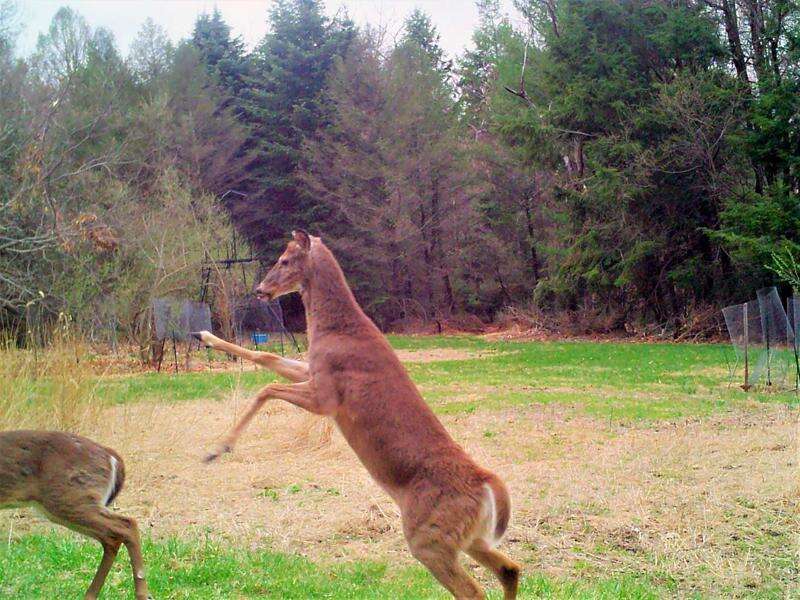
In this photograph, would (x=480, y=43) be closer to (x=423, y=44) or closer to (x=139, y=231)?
(x=423, y=44)

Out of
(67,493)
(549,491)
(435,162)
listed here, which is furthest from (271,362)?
(435,162)

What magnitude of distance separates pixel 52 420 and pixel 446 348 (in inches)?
798

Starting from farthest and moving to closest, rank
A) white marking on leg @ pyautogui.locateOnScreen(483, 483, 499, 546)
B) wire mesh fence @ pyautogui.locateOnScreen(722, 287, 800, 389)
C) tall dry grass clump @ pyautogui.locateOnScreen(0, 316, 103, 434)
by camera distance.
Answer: wire mesh fence @ pyautogui.locateOnScreen(722, 287, 800, 389) → tall dry grass clump @ pyautogui.locateOnScreen(0, 316, 103, 434) → white marking on leg @ pyautogui.locateOnScreen(483, 483, 499, 546)

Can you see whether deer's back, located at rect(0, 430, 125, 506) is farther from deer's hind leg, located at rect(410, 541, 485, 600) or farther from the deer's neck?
deer's hind leg, located at rect(410, 541, 485, 600)

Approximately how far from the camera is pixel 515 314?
38.0m

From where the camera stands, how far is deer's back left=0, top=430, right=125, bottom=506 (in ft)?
17.4

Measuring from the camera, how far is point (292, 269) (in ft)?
18.4

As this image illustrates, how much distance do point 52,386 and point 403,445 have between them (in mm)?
6671

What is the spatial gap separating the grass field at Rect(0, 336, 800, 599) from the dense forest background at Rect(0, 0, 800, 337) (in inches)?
256

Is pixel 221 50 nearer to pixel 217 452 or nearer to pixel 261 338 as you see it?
pixel 261 338

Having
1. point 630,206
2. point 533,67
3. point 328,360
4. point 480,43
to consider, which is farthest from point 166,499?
point 480,43

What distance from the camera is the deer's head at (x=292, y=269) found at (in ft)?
18.4

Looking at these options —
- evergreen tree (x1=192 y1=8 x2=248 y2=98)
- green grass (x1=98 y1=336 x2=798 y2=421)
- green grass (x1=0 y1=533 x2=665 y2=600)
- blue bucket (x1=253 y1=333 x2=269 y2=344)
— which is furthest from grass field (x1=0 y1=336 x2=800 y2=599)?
evergreen tree (x1=192 y1=8 x2=248 y2=98)

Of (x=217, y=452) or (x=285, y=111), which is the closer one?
(x=217, y=452)
